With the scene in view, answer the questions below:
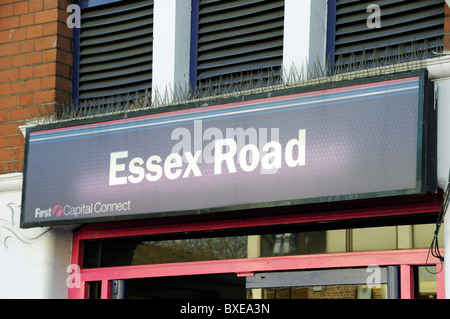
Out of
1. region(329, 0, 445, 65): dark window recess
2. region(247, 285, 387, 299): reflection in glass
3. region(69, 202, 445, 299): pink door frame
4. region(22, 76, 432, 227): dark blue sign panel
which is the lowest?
region(247, 285, 387, 299): reflection in glass

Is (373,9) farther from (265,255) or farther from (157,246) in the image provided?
(157,246)

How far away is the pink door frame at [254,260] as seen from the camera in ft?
21.8

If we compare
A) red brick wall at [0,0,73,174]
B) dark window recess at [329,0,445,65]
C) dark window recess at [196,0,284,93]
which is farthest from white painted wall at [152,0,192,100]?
dark window recess at [329,0,445,65]

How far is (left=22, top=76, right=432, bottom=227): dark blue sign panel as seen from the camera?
6402mm

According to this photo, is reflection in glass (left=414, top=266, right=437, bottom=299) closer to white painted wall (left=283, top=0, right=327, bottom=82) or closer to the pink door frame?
the pink door frame

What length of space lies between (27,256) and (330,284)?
2768mm

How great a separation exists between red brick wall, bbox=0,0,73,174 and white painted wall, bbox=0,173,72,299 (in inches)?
14.9

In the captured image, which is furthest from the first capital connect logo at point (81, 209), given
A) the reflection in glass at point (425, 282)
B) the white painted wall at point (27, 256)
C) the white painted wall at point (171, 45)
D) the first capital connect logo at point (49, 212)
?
the reflection in glass at point (425, 282)

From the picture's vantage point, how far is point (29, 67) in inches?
341

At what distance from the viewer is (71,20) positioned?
8.77 metres

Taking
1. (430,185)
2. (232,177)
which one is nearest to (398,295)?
(430,185)

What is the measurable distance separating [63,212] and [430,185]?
123 inches

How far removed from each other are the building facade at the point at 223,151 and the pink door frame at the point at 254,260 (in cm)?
1

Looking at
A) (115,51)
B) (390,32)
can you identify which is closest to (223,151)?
(390,32)
